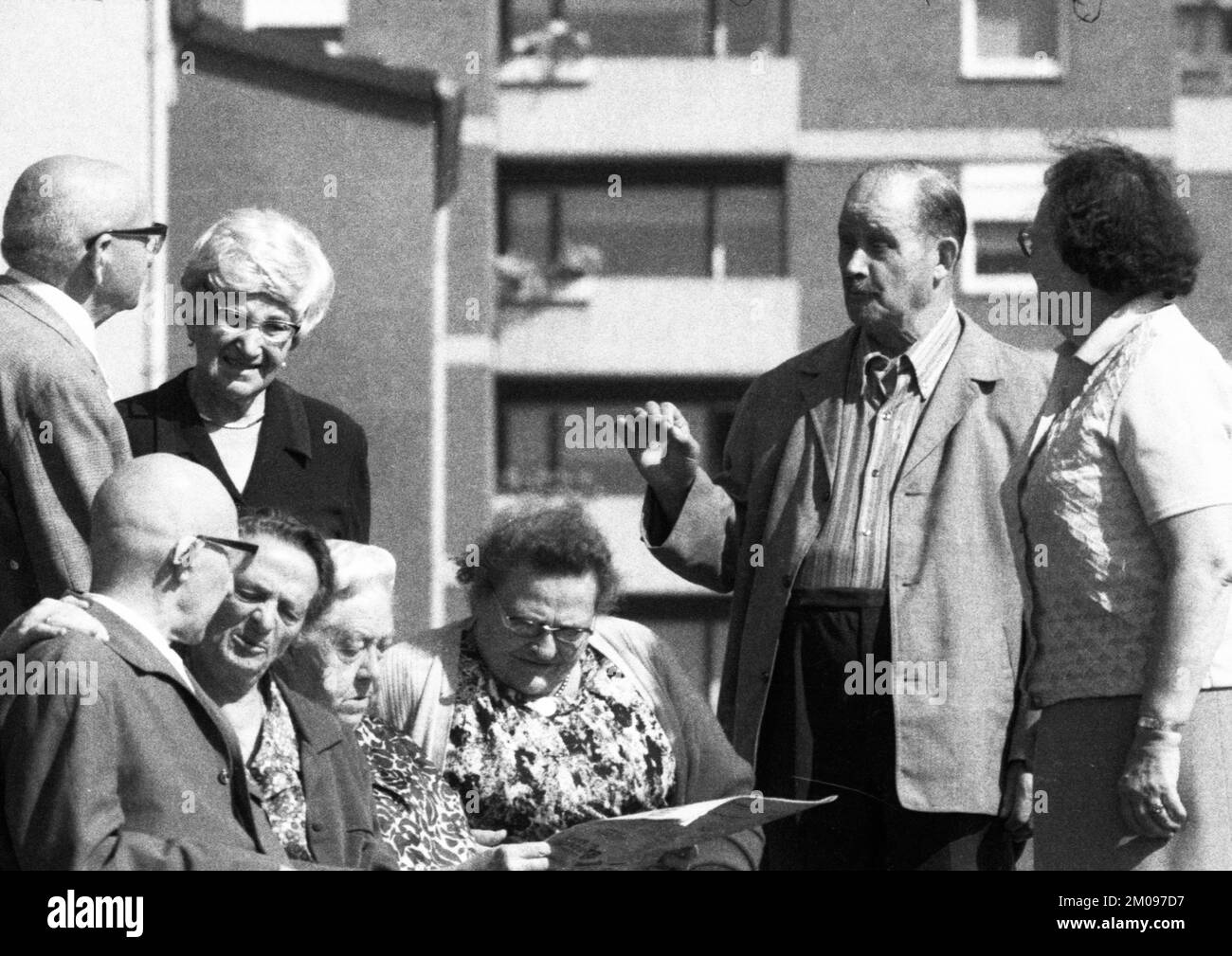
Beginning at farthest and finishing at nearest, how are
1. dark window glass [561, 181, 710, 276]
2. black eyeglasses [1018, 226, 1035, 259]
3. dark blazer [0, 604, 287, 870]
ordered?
1. dark window glass [561, 181, 710, 276]
2. black eyeglasses [1018, 226, 1035, 259]
3. dark blazer [0, 604, 287, 870]

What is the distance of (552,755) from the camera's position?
372 centimetres

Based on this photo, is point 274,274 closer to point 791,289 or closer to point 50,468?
point 50,468

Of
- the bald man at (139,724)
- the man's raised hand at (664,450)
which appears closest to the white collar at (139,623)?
the bald man at (139,724)

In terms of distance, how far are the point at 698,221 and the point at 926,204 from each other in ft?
51.1

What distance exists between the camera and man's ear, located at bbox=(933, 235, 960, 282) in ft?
13.0

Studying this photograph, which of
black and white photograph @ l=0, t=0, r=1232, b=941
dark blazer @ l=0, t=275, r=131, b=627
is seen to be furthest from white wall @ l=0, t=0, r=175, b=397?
dark blazer @ l=0, t=275, r=131, b=627

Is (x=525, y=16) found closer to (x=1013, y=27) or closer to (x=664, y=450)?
(x=1013, y=27)

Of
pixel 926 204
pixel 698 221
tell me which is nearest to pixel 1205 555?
pixel 926 204

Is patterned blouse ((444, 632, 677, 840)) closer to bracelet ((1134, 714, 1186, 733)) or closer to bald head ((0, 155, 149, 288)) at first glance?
bracelet ((1134, 714, 1186, 733))

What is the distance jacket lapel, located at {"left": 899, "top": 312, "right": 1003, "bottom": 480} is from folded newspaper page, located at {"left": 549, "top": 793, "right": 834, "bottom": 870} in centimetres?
77

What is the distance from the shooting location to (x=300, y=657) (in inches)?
140

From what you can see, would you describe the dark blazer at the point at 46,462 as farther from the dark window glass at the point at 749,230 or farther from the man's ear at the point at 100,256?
the dark window glass at the point at 749,230

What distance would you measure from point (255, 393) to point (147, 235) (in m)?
0.37

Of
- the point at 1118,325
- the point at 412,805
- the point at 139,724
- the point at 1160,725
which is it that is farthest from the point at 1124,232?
the point at 139,724
